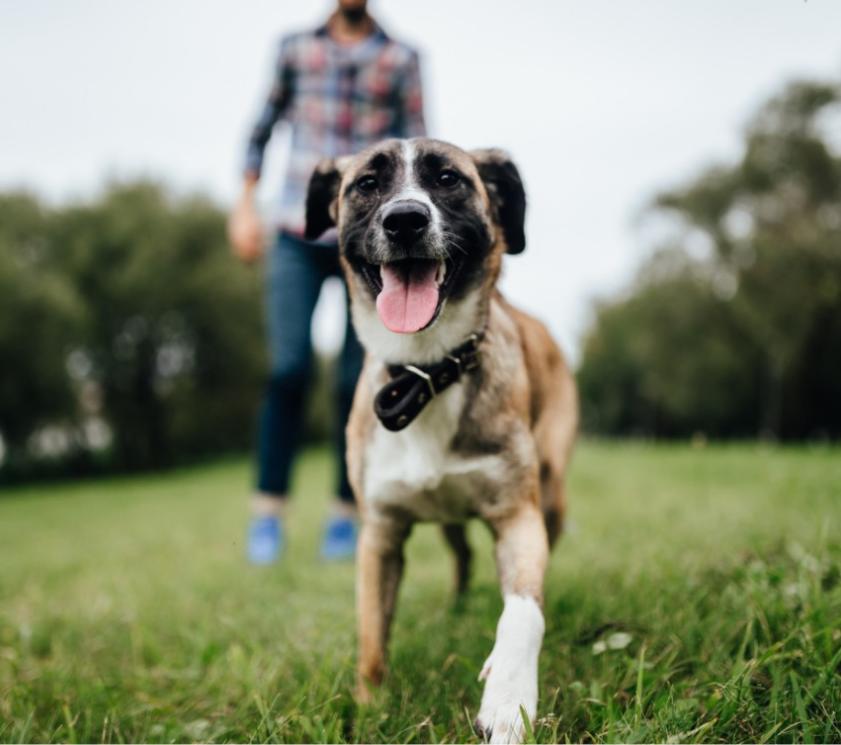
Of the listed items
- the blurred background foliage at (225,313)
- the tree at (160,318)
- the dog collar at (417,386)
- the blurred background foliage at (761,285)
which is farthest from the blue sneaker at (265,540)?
the tree at (160,318)

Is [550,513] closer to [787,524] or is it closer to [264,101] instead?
[787,524]

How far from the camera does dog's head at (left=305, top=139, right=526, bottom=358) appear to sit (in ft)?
7.17

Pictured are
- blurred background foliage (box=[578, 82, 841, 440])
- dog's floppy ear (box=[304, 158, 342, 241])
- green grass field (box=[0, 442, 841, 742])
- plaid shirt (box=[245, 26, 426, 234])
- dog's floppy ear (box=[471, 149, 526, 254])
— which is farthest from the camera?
blurred background foliage (box=[578, 82, 841, 440])

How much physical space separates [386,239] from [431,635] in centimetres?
142

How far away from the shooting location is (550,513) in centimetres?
289

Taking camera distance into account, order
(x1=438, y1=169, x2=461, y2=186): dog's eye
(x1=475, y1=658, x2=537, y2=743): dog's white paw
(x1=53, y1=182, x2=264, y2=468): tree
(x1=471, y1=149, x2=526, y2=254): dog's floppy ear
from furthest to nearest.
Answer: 1. (x1=53, y1=182, x2=264, y2=468): tree
2. (x1=471, y1=149, x2=526, y2=254): dog's floppy ear
3. (x1=438, y1=169, x2=461, y2=186): dog's eye
4. (x1=475, y1=658, x2=537, y2=743): dog's white paw

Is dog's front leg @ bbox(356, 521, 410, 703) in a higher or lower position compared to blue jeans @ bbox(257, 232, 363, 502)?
lower

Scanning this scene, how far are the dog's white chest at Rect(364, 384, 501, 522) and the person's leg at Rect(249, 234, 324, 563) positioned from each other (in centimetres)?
166

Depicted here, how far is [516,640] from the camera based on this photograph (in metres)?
1.78

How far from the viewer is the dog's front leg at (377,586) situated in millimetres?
2213

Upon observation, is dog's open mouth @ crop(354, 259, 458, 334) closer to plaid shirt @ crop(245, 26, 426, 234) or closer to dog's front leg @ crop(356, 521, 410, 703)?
dog's front leg @ crop(356, 521, 410, 703)

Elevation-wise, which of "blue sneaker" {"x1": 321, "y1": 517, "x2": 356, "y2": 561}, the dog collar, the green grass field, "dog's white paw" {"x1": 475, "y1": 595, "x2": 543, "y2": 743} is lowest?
"blue sneaker" {"x1": 321, "y1": 517, "x2": 356, "y2": 561}

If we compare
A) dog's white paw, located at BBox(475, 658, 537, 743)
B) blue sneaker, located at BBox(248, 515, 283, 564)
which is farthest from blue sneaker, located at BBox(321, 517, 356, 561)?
dog's white paw, located at BBox(475, 658, 537, 743)

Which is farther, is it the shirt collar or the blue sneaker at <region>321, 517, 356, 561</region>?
the blue sneaker at <region>321, 517, 356, 561</region>
